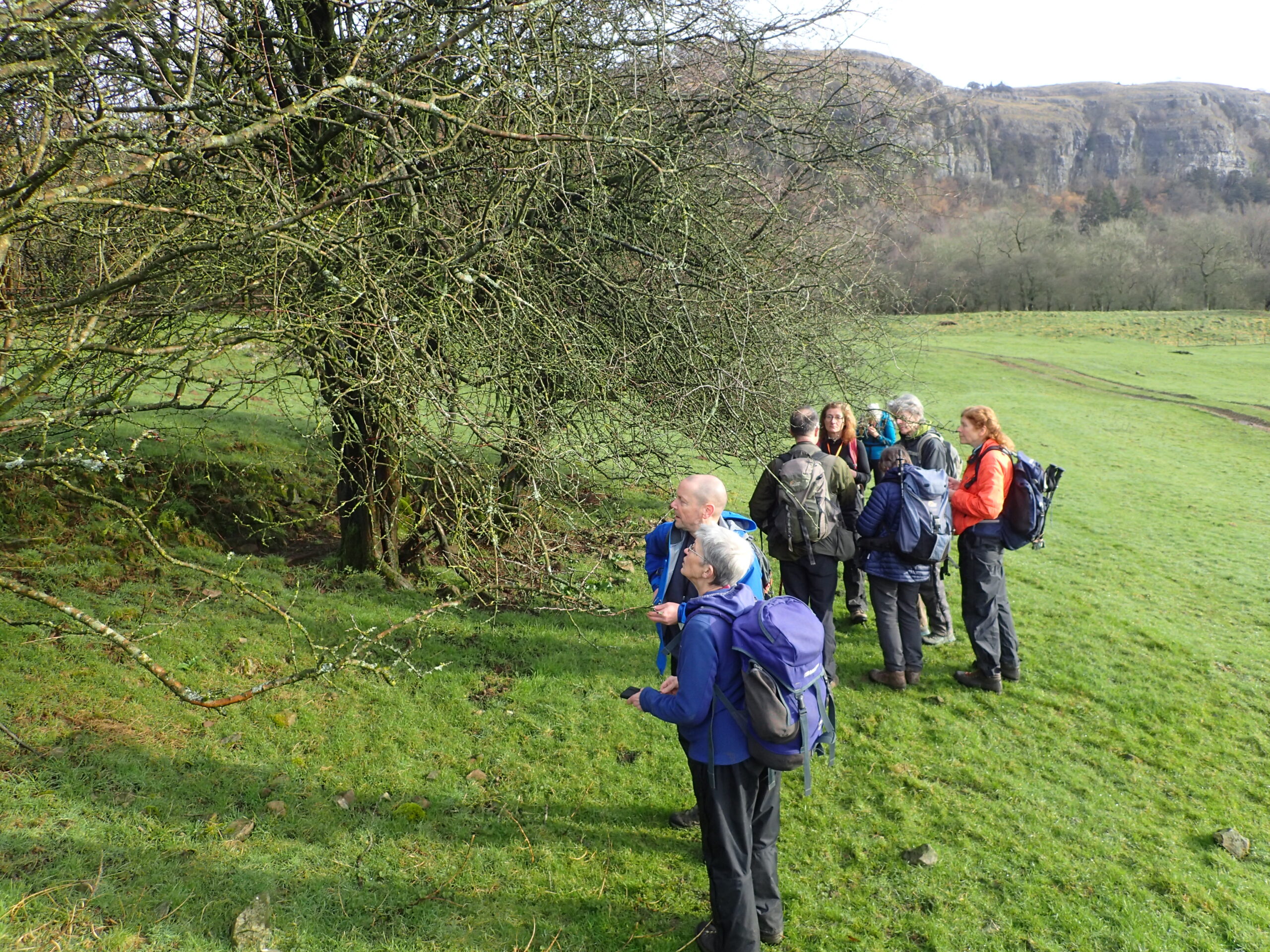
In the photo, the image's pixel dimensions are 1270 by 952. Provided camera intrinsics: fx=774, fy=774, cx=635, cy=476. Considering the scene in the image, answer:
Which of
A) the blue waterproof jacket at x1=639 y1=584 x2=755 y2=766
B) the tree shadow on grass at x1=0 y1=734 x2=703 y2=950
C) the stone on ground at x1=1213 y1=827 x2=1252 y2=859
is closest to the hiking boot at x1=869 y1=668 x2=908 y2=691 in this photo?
the stone on ground at x1=1213 y1=827 x2=1252 y2=859

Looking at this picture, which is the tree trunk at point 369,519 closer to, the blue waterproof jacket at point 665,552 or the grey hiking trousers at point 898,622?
the blue waterproof jacket at point 665,552

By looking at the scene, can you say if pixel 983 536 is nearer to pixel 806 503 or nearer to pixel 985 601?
pixel 985 601

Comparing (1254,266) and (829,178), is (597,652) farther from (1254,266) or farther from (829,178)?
(1254,266)

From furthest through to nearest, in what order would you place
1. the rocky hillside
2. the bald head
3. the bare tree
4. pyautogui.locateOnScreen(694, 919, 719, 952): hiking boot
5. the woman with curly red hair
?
the rocky hillside → the woman with curly red hair → the bare tree → the bald head → pyautogui.locateOnScreen(694, 919, 719, 952): hiking boot

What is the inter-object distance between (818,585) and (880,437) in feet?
7.63

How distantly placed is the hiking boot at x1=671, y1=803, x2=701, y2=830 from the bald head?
2.07 m

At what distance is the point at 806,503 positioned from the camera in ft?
19.7

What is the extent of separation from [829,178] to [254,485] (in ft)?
24.0

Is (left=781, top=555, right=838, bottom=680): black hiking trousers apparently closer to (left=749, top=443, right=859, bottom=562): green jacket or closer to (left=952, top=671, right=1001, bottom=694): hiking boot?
(left=749, top=443, right=859, bottom=562): green jacket

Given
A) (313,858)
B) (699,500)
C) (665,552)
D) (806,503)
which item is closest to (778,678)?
(699,500)

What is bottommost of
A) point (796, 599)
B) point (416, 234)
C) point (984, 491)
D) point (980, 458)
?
point (984, 491)

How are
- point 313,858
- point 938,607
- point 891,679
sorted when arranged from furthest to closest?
1. point 938,607
2. point 891,679
3. point 313,858

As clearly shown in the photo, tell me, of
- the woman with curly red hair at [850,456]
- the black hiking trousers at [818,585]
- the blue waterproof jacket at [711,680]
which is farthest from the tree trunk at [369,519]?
the blue waterproof jacket at [711,680]

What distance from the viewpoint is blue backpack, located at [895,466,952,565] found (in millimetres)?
6234
